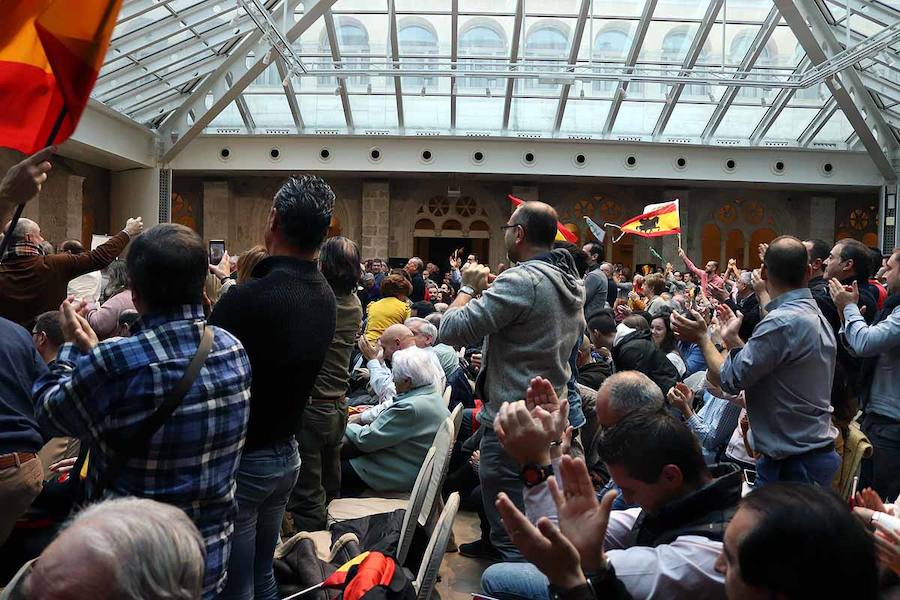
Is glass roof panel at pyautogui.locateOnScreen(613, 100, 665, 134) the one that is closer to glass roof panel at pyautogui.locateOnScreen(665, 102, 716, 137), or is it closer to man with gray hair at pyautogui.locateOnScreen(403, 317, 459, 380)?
glass roof panel at pyautogui.locateOnScreen(665, 102, 716, 137)

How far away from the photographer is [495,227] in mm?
20016

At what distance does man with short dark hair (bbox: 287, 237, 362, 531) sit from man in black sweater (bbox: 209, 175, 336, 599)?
1107 millimetres

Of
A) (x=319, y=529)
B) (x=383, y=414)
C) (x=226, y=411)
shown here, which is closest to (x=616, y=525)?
(x=226, y=411)

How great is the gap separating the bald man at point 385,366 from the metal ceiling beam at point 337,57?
401 inches

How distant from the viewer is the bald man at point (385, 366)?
4.73m

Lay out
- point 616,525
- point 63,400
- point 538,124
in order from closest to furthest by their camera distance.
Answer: point 63,400, point 616,525, point 538,124

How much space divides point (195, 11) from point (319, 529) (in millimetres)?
11258

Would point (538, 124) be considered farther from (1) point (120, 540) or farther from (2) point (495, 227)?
(1) point (120, 540)

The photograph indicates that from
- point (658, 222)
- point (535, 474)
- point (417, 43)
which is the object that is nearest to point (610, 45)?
point (417, 43)

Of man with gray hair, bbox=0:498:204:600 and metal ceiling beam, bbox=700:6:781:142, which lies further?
metal ceiling beam, bbox=700:6:781:142

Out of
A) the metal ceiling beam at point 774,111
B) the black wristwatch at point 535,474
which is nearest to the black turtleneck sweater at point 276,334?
the black wristwatch at point 535,474

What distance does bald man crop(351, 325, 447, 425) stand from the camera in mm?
4727

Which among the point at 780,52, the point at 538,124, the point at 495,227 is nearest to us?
the point at 780,52

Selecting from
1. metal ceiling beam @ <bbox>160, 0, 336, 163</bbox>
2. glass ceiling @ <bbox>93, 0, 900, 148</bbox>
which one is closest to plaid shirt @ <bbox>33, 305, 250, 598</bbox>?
glass ceiling @ <bbox>93, 0, 900, 148</bbox>
